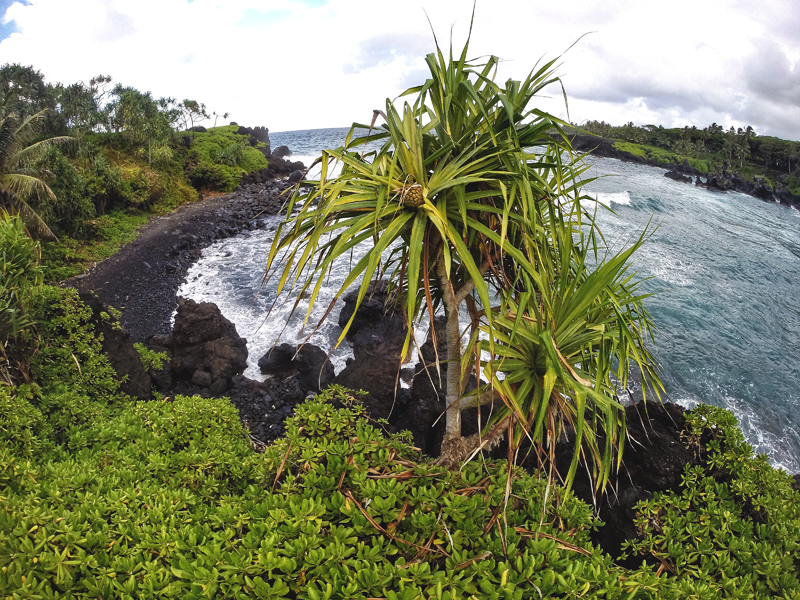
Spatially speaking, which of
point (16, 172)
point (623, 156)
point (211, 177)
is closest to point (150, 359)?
point (16, 172)

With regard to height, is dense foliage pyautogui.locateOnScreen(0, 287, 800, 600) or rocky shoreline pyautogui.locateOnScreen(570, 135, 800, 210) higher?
rocky shoreline pyautogui.locateOnScreen(570, 135, 800, 210)

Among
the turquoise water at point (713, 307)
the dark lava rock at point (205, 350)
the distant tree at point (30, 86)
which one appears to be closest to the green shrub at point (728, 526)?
the turquoise water at point (713, 307)

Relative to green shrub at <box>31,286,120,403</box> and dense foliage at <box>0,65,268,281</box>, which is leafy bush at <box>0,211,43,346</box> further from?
dense foliage at <box>0,65,268,281</box>

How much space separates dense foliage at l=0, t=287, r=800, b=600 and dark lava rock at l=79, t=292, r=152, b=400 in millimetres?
3294

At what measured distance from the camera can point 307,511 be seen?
99.3 inches

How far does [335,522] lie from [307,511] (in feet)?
0.85

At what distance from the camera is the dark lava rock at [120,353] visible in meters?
7.55

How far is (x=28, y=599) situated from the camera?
1.98 meters

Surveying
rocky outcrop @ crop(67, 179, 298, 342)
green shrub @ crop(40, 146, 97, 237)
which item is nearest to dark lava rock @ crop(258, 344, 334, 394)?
rocky outcrop @ crop(67, 179, 298, 342)

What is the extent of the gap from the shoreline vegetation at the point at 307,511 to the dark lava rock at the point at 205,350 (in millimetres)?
4627

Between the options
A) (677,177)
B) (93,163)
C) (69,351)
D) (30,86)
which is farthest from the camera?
(677,177)

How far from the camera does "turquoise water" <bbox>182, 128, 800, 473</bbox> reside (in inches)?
488

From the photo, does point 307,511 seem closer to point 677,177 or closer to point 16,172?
point 16,172

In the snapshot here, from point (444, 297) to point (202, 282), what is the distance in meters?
18.4
